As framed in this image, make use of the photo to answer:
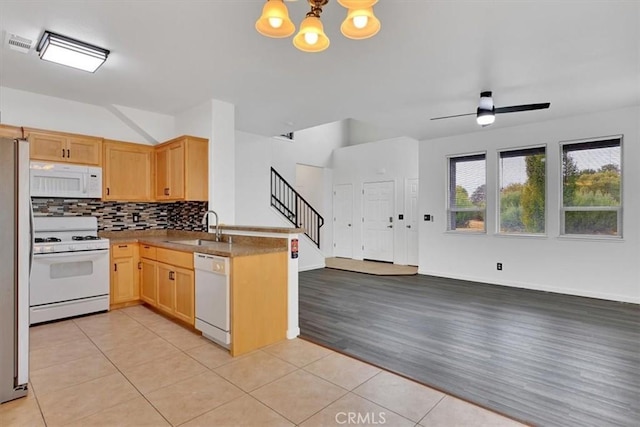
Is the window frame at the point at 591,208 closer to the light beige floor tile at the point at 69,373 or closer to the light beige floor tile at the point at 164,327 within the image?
the light beige floor tile at the point at 164,327

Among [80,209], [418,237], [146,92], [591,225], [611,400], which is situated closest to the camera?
→ [611,400]

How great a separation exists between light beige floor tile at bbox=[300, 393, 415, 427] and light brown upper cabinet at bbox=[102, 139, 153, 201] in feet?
12.7

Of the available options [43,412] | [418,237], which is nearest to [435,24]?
[43,412]

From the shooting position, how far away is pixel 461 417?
78.6 inches

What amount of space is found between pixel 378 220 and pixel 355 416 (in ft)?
20.0

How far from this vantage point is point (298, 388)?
2.32 metres

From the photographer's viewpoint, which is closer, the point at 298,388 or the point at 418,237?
the point at 298,388

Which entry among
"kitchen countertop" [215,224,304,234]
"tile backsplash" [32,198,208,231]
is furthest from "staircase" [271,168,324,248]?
"kitchen countertop" [215,224,304,234]

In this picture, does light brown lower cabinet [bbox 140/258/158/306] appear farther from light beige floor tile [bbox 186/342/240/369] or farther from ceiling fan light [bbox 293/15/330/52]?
ceiling fan light [bbox 293/15/330/52]

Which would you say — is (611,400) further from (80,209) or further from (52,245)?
(80,209)

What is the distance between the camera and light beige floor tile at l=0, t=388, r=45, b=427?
1937 millimetres

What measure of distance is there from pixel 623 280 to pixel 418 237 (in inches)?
127

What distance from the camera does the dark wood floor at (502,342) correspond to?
2193 millimetres

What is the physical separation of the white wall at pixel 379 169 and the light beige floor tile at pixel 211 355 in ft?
17.5
